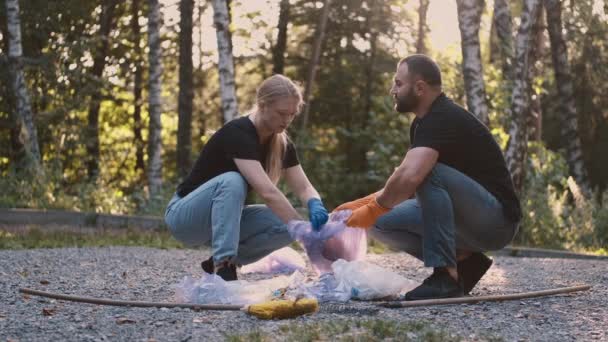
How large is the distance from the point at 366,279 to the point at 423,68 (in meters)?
1.23

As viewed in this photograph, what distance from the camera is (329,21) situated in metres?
21.7

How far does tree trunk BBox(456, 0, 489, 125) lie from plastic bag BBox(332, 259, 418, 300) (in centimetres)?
630

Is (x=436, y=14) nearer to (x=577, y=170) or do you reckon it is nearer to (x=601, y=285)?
(x=577, y=170)

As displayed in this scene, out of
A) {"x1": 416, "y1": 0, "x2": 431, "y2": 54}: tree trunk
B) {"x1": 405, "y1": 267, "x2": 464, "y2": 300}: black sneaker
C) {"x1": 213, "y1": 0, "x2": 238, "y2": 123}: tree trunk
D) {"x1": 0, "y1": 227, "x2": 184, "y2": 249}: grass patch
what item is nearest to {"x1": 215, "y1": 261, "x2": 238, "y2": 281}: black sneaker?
{"x1": 405, "y1": 267, "x2": 464, "y2": 300}: black sneaker

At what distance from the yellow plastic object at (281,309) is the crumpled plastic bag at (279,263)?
189 centimetres

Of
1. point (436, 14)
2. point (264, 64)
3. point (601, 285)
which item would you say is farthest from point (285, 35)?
point (601, 285)

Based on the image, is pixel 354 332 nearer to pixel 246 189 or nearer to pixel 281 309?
pixel 281 309

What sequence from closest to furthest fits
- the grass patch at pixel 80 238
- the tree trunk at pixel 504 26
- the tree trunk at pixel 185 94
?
the grass patch at pixel 80 238 → the tree trunk at pixel 504 26 → the tree trunk at pixel 185 94

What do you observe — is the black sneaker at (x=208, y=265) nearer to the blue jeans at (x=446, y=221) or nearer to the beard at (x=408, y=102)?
the blue jeans at (x=446, y=221)

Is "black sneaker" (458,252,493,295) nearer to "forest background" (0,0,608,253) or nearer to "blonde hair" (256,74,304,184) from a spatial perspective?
"blonde hair" (256,74,304,184)

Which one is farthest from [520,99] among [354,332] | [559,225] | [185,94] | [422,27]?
[422,27]

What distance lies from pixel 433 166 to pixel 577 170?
11.5 meters

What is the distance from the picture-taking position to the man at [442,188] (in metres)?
5.23

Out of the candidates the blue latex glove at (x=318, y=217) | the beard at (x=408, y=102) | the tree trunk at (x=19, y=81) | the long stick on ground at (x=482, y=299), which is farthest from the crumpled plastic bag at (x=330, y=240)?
the tree trunk at (x=19, y=81)
